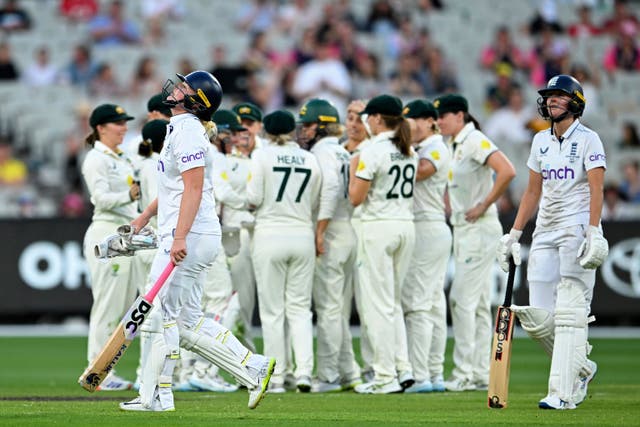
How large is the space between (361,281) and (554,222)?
269cm

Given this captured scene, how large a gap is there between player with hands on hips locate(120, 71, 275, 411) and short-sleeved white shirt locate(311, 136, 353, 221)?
2.97 meters

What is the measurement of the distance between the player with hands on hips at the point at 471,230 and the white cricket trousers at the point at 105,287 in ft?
10.5

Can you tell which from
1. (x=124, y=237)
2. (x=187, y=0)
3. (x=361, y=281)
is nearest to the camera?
(x=124, y=237)

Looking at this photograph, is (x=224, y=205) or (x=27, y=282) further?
(x=27, y=282)

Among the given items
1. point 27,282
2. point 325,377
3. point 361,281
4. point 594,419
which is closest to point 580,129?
point 594,419

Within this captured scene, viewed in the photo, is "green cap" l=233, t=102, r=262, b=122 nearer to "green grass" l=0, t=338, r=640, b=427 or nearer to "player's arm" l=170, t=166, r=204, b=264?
"green grass" l=0, t=338, r=640, b=427

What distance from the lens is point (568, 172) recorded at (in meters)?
10.3

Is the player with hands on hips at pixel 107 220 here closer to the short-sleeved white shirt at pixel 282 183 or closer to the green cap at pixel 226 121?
the green cap at pixel 226 121

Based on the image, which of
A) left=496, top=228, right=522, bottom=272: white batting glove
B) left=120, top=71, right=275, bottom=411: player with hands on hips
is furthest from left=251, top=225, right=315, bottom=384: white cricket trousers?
left=120, top=71, right=275, bottom=411: player with hands on hips

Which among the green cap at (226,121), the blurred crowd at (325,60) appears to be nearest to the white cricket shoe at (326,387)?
the green cap at (226,121)

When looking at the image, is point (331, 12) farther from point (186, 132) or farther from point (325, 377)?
point (186, 132)

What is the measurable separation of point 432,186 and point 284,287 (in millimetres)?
1754

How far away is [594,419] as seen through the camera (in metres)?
9.33

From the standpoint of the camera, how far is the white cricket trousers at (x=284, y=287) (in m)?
12.5
